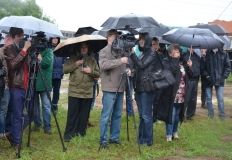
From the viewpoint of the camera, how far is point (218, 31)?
13406 mm

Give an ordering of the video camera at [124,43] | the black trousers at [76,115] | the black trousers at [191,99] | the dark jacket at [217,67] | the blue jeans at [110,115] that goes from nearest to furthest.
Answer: the video camera at [124,43]
the blue jeans at [110,115]
the black trousers at [76,115]
the black trousers at [191,99]
the dark jacket at [217,67]

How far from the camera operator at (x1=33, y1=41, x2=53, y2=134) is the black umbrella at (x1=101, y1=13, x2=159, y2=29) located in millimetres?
1671

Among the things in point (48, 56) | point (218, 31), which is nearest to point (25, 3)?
point (218, 31)

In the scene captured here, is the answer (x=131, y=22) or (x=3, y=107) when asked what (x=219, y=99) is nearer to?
(x=131, y=22)

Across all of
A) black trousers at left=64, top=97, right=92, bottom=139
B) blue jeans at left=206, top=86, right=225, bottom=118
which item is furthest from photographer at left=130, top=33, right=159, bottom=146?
Answer: blue jeans at left=206, top=86, right=225, bottom=118

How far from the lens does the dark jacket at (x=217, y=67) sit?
36.6 ft

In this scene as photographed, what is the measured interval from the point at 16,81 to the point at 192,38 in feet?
11.9

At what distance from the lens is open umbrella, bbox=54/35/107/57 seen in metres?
7.59

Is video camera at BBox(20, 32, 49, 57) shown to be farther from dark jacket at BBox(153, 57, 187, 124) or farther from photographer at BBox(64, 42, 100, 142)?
dark jacket at BBox(153, 57, 187, 124)

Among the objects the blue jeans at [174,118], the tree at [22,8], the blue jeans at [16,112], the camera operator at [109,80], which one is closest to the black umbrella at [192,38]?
the blue jeans at [174,118]

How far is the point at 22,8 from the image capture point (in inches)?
2355

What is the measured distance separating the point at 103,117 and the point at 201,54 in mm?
4333

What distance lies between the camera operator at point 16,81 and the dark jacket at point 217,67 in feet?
17.3

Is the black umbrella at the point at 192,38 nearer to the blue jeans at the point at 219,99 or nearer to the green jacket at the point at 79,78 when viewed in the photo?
the green jacket at the point at 79,78
